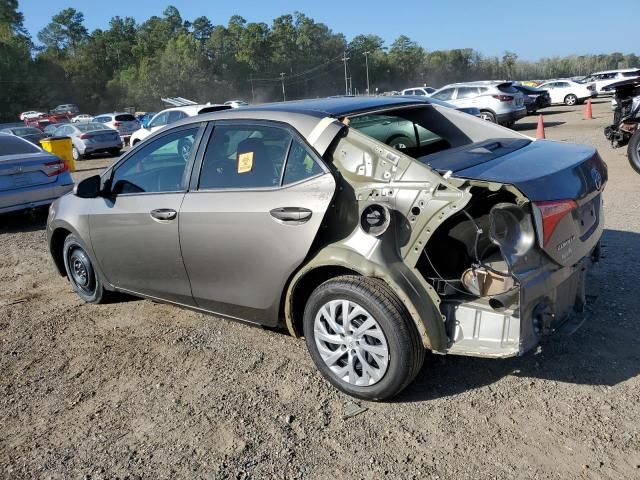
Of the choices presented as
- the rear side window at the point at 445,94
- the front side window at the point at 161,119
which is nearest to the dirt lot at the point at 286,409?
the front side window at the point at 161,119

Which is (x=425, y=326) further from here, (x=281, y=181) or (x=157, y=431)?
(x=157, y=431)

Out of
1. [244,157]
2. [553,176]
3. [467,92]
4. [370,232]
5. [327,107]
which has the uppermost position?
[327,107]

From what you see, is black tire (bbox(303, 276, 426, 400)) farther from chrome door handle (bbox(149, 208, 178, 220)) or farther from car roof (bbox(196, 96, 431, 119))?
chrome door handle (bbox(149, 208, 178, 220))

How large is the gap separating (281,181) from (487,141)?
1.62 metres

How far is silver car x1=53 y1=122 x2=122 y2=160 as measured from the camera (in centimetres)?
2069

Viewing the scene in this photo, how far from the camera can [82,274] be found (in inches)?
209

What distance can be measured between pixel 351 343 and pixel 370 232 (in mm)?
650

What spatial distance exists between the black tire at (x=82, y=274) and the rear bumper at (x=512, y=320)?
3.37 meters

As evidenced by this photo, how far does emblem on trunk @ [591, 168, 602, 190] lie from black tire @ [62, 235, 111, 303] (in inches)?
158

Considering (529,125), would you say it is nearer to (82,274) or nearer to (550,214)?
Result: (82,274)

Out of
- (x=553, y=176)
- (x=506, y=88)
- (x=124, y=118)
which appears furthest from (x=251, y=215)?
(x=124, y=118)

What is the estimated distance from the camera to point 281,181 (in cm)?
350

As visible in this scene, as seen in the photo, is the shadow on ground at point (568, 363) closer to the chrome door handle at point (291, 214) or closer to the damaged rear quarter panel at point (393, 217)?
the damaged rear quarter panel at point (393, 217)

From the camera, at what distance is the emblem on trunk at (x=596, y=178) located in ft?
11.3
